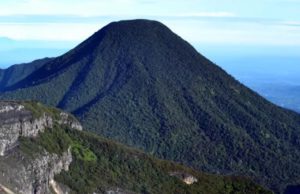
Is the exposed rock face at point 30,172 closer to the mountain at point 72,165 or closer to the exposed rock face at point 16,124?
the mountain at point 72,165

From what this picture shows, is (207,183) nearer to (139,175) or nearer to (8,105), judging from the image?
(139,175)

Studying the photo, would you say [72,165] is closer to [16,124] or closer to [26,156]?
[26,156]

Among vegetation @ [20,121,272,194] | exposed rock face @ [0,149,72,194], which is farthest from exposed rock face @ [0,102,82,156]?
exposed rock face @ [0,149,72,194]

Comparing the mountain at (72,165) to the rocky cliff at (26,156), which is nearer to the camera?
the rocky cliff at (26,156)

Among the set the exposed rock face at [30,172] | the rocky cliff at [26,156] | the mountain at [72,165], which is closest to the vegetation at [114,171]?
the mountain at [72,165]

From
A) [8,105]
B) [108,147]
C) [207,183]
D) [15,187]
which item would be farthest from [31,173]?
[207,183]

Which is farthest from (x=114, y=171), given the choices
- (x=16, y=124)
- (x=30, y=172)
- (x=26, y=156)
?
(x=16, y=124)

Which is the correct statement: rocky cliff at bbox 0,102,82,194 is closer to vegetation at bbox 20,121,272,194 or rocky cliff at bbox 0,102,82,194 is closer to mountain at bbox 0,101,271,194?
mountain at bbox 0,101,271,194

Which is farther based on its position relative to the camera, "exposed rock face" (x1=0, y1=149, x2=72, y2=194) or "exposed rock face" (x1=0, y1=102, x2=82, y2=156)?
"exposed rock face" (x1=0, y1=102, x2=82, y2=156)

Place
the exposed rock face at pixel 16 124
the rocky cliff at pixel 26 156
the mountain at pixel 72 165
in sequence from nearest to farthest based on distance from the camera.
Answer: the rocky cliff at pixel 26 156
the mountain at pixel 72 165
the exposed rock face at pixel 16 124
